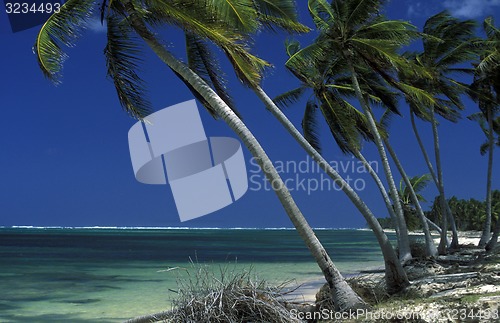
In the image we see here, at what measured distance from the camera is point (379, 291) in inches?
373

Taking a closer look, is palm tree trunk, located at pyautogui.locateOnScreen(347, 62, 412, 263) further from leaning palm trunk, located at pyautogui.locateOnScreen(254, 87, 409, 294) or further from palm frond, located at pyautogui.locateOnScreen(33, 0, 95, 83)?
palm frond, located at pyautogui.locateOnScreen(33, 0, 95, 83)

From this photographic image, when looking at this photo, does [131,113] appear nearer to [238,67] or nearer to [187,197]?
[238,67]

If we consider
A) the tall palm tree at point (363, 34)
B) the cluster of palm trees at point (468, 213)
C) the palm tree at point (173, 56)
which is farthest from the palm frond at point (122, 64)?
the cluster of palm trees at point (468, 213)

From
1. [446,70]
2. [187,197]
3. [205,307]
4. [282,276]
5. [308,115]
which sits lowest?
[282,276]

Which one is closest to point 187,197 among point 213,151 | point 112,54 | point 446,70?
point 213,151

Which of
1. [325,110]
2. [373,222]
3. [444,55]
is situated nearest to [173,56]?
[373,222]

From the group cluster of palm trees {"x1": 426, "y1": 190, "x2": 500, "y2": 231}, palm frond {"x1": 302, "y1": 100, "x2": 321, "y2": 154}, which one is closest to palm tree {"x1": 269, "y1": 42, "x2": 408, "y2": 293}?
palm frond {"x1": 302, "y1": 100, "x2": 321, "y2": 154}

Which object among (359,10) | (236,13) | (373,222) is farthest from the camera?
(359,10)

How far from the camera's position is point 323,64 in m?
16.1

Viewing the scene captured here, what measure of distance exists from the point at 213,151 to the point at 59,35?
10146mm

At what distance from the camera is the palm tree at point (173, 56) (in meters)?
7.70

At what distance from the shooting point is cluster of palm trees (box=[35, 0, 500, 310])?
7.99m

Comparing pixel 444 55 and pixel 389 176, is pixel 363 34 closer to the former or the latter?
pixel 389 176

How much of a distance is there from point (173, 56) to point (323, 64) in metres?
8.31
